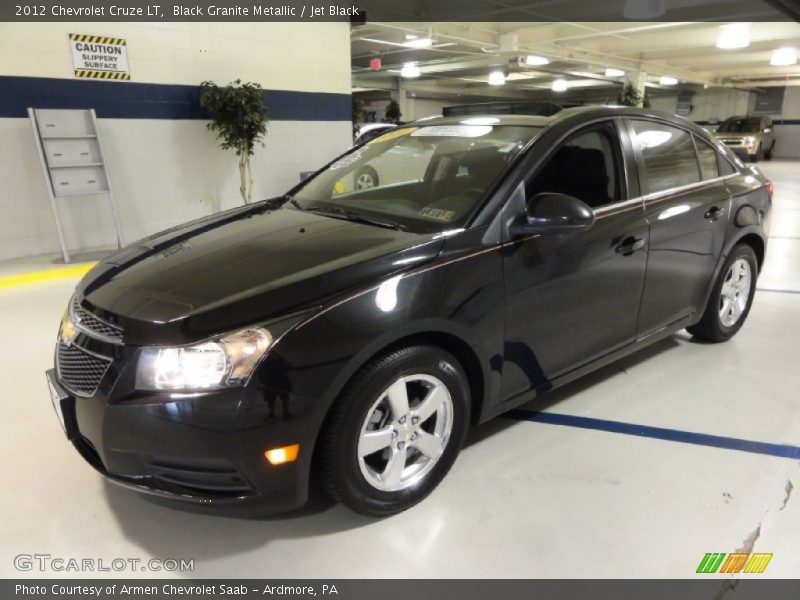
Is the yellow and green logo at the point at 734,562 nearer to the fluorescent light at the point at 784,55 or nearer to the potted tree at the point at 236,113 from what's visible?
the potted tree at the point at 236,113

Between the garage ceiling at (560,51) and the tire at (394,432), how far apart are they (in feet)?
31.3

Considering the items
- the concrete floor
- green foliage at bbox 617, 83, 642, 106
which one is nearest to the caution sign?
the concrete floor

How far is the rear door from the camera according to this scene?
293 centimetres

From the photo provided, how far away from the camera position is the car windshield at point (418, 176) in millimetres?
2402

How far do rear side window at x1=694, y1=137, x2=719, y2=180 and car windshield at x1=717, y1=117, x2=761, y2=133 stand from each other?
814 inches

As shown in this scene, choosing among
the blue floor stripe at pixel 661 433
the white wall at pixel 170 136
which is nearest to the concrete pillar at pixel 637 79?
the white wall at pixel 170 136

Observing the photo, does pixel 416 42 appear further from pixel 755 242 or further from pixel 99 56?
pixel 755 242

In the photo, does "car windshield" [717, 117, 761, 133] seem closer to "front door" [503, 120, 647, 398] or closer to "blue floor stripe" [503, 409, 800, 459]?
"front door" [503, 120, 647, 398]

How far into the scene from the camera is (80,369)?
6.45ft

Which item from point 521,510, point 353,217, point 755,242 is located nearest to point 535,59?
point 755,242

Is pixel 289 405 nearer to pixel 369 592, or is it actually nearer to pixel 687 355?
pixel 369 592

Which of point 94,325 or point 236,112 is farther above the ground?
point 236,112

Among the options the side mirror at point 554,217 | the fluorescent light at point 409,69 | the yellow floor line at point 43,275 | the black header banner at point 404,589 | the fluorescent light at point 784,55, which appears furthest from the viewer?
the fluorescent light at point 409,69

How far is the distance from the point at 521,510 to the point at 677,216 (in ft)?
5.73
